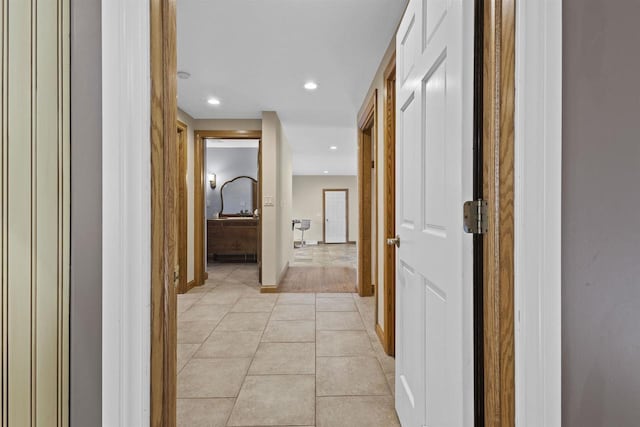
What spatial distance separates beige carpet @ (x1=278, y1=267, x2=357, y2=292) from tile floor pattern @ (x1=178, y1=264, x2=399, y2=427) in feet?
2.08

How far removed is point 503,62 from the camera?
780mm

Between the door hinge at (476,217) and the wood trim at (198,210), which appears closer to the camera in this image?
the door hinge at (476,217)

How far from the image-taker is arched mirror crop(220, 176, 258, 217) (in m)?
7.90

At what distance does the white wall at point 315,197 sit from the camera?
11.6 meters

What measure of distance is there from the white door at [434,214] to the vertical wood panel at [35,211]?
97cm

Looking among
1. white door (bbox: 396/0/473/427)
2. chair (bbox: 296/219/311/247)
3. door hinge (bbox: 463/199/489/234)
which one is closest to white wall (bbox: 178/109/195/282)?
white door (bbox: 396/0/473/427)

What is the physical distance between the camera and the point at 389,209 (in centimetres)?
243

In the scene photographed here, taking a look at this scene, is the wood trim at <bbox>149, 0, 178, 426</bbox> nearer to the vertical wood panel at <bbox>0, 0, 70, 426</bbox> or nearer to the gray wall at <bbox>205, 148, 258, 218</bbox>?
the vertical wood panel at <bbox>0, 0, 70, 426</bbox>

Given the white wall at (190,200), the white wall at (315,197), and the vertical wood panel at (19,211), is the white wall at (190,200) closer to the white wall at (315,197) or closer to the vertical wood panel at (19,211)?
the vertical wood panel at (19,211)

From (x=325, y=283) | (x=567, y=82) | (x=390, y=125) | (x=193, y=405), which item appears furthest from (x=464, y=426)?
(x=325, y=283)

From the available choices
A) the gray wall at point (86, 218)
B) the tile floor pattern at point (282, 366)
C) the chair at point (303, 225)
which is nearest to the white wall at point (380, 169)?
the tile floor pattern at point (282, 366)

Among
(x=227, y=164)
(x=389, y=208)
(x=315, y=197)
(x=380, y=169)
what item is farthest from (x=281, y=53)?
(x=315, y=197)

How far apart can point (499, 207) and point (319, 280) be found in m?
4.31

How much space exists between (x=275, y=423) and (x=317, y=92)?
2.99 meters
